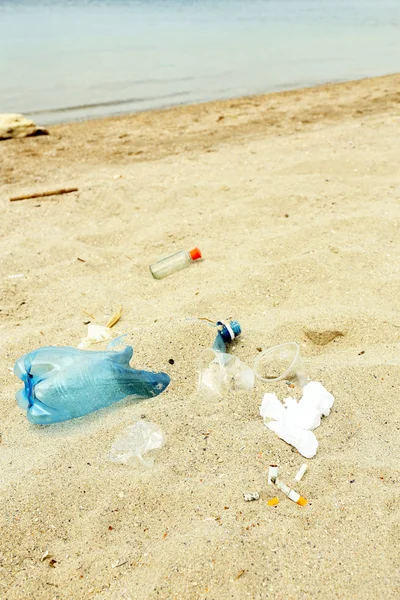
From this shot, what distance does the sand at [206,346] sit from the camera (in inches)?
60.3

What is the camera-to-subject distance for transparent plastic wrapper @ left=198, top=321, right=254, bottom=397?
2160 mm

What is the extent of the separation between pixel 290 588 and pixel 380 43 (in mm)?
12064

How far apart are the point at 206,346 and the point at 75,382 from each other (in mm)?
576

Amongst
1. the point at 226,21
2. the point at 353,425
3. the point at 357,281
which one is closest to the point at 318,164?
the point at 357,281

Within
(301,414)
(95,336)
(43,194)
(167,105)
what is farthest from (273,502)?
(167,105)

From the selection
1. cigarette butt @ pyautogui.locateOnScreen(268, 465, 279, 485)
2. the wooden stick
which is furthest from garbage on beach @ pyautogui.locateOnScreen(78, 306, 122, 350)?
the wooden stick

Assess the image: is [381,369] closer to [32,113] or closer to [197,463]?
[197,463]

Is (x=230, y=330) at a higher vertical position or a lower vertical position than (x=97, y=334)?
higher

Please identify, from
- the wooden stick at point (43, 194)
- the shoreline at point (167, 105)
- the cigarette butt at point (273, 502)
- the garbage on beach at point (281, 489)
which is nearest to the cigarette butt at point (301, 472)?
the garbage on beach at point (281, 489)

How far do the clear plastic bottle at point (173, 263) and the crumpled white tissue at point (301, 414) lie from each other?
120 cm

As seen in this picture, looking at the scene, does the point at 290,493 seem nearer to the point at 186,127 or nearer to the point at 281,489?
the point at 281,489

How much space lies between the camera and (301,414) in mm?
1956

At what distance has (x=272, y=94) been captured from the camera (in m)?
7.51

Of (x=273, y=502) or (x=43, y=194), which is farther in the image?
(x=43, y=194)
